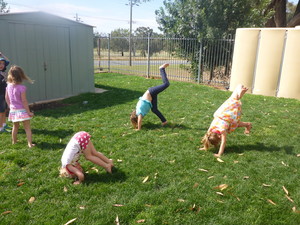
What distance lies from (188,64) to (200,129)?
386 inches

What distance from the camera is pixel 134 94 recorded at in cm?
1020

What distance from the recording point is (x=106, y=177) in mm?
3953

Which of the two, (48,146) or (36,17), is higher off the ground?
(36,17)

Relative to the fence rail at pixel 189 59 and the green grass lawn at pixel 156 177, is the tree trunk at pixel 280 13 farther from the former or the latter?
the green grass lawn at pixel 156 177

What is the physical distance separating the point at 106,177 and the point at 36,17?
22.4 ft

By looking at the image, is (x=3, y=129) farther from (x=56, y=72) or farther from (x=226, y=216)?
(x=226, y=216)

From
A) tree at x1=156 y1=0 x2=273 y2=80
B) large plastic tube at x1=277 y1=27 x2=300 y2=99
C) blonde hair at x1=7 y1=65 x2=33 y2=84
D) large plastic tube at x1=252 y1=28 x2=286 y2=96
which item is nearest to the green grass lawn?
blonde hair at x1=7 y1=65 x2=33 y2=84

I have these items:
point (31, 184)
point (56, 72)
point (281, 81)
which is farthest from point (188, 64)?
point (31, 184)

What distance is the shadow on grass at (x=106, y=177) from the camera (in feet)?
12.6

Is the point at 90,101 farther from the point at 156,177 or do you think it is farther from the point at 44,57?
the point at 156,177

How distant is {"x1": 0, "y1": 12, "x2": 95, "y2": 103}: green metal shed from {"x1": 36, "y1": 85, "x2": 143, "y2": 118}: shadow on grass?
0.70 metres

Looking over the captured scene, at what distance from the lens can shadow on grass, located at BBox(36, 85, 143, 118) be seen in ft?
25.4

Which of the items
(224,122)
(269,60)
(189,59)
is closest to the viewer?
(224,122)

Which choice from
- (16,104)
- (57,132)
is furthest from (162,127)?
(16,104)
